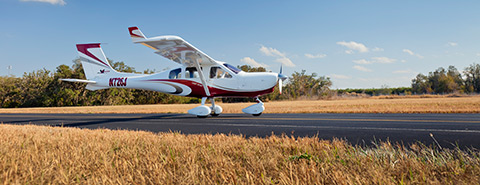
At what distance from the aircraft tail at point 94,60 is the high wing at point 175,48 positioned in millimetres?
4855

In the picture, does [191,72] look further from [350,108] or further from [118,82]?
[350,108]

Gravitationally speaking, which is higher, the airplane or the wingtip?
the wingtip

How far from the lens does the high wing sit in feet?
33.1

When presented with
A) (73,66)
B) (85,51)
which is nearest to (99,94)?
(73,66)

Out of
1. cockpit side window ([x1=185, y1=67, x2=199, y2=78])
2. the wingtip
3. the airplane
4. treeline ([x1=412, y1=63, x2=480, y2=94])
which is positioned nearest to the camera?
the wingtip

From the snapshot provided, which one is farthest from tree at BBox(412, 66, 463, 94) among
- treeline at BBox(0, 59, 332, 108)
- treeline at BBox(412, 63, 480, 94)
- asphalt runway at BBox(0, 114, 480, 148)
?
asphalt runway at BBox(0, 114, 480, 148)

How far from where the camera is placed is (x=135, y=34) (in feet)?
33.1

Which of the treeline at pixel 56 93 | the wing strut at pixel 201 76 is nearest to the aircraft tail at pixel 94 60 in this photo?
the wing strut at pixel 201 76

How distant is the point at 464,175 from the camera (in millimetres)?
2400

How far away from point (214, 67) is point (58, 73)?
33.6 m

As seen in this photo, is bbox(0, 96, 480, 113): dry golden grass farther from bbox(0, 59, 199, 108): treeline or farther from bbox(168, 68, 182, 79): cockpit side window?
bbox(0, 59, 199, 108): treeline

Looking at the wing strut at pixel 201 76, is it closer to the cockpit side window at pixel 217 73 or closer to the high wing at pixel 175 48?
the high wing at pixel 175 48

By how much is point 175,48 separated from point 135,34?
1626 millimetres

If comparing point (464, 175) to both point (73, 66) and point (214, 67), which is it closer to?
point (214, 67)
